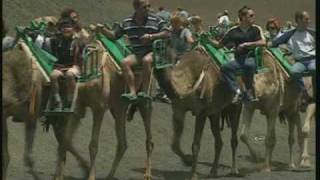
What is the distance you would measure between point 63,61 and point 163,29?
5.23 ft

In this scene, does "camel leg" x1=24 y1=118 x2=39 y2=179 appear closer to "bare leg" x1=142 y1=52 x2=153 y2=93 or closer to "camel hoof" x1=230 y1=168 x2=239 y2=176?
"bare leg" x1=142 y1=52 x2=153 y2=93

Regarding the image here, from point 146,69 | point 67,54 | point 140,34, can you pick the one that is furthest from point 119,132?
point 67,54

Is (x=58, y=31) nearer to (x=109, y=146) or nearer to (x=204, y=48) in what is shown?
(x=204, y=48)

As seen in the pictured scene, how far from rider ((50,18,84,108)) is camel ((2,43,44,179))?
346 millimetres

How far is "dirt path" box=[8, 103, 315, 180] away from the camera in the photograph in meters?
14.0

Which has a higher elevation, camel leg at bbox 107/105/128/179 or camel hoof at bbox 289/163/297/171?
camel leg at bbox 107/105/128/179

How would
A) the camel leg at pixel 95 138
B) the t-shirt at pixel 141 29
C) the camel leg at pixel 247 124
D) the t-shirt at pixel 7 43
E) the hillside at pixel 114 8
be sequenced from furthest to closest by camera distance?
the hillside at pixel 114 8 → the camel leg at pixel 247 124 → the t-shirt at pixel 141 29 → the camel leg at pixel 95 138 → the t-shirt at pixel 7 43

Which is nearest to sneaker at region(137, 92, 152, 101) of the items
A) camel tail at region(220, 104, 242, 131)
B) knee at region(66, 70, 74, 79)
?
knee at region(66, 70, 74, 79)

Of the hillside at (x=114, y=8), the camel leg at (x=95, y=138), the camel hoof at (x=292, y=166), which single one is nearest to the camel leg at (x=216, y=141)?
the camel hoof at (x=292, y=166)

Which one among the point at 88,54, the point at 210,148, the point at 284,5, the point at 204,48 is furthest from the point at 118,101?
the point at 284,5

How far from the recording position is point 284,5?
59.4 m

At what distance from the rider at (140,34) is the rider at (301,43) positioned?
2753 millimetres

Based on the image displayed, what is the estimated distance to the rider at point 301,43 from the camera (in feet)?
47.6

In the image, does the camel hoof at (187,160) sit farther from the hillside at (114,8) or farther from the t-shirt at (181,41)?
the hillside at (114,8)
